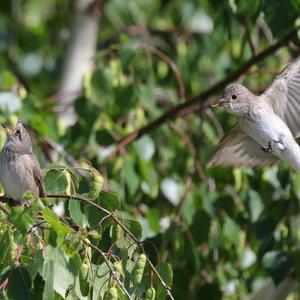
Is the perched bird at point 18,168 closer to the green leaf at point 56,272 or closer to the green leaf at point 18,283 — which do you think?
the green leaf at point 56,272

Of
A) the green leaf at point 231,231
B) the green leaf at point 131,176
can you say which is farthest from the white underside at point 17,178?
the green leaf at point 231,231

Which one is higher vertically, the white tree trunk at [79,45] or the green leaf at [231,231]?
the white tree trunk at [79,45]

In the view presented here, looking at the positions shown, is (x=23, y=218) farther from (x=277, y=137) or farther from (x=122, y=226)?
(x=277, y=137)

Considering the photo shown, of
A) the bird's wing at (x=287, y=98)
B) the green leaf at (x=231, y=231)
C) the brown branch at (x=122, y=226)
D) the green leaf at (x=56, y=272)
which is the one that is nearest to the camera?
the green leaf at (x=56, y=272)

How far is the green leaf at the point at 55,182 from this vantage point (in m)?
4.04

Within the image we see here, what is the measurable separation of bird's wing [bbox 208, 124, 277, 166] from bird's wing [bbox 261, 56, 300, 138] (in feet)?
1.08

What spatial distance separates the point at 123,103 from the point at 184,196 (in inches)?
27.7

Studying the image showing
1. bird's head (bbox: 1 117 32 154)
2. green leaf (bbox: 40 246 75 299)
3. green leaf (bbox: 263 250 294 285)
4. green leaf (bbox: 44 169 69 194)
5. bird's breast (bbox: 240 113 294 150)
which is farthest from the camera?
green leaf (bbox: 263 250 294 285)

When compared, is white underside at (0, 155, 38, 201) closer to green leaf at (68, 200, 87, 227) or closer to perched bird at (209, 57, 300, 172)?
green leaf at (68, 200, 87, 227)

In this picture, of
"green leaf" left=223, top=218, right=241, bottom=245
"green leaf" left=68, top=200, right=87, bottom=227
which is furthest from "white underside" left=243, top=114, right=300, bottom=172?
"green leaf" left=68, top=200, right=87, bottom=227

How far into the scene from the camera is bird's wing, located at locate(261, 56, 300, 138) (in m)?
5.21

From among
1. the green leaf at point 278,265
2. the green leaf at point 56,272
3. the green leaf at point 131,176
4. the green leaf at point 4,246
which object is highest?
the green leaf at point 4,246

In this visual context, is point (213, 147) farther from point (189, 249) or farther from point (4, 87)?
point (4, 87)

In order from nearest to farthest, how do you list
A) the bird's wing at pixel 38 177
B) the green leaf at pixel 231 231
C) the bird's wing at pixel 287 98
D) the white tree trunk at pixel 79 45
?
1. the bird's wing at pixel 38 177
2. the bird's wing at pixel 287 98
3. the green leaf at pixel 231 231
4. the white tree trunk at pixel 79 45
